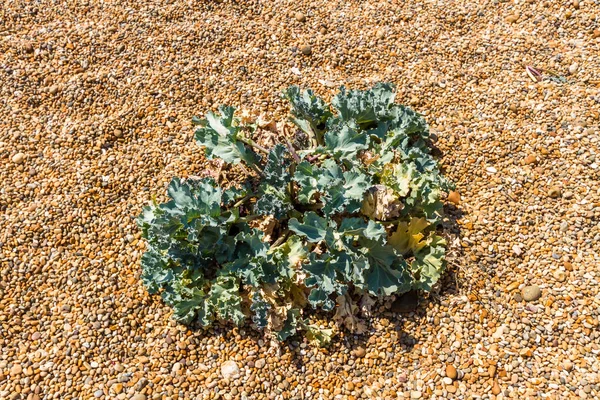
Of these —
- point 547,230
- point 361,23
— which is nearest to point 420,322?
point 547,230

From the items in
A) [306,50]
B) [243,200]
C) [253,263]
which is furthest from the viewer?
[306,50]

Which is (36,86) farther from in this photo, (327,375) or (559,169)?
(559,169)

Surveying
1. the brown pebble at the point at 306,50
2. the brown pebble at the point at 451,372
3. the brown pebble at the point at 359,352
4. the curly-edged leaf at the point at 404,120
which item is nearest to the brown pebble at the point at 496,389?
the brown pebble at the point at 451,372

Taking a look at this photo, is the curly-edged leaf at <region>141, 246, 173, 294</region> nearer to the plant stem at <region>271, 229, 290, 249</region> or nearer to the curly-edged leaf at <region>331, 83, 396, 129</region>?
the plant stem at <region>271, 229, 290, 249</region>

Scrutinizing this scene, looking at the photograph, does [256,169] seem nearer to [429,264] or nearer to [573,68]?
[429,264]

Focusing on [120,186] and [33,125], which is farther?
[33,125]

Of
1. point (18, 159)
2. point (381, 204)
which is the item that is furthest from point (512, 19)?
point (18, 159)
